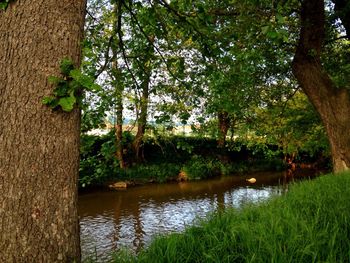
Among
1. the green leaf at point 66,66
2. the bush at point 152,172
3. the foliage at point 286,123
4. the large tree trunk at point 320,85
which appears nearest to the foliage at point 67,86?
the green leaf at point 66,66

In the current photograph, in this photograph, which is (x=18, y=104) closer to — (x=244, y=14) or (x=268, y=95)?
(x=244, y=14)

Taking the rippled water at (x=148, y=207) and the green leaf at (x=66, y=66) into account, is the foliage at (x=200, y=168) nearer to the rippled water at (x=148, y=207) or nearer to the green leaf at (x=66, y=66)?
the rippled water at (x=148, y=207)

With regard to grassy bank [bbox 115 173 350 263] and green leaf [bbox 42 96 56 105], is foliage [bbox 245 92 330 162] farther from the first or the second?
green leaf [bbox 42 96 56 105]

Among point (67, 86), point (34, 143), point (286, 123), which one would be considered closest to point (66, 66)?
point (67, 86)

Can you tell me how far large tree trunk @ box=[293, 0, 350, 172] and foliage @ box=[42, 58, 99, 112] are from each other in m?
6.53

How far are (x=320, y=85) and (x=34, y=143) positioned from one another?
6.90m

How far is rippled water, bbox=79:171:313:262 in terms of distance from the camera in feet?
30.9

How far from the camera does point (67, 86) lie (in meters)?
2.29

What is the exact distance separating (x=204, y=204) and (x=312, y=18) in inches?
320

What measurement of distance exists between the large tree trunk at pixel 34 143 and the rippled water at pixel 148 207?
4.65 meters

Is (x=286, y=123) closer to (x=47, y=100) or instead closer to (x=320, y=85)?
(x=320, y=85)

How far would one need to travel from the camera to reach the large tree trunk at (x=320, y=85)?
783 cm

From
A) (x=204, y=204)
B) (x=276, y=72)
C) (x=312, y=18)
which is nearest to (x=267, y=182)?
(x=204, y=204)

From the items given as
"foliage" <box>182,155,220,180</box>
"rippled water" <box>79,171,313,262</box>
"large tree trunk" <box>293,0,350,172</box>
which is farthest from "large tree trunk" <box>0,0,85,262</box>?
"foliage" <box>182,155,220,180</box>
